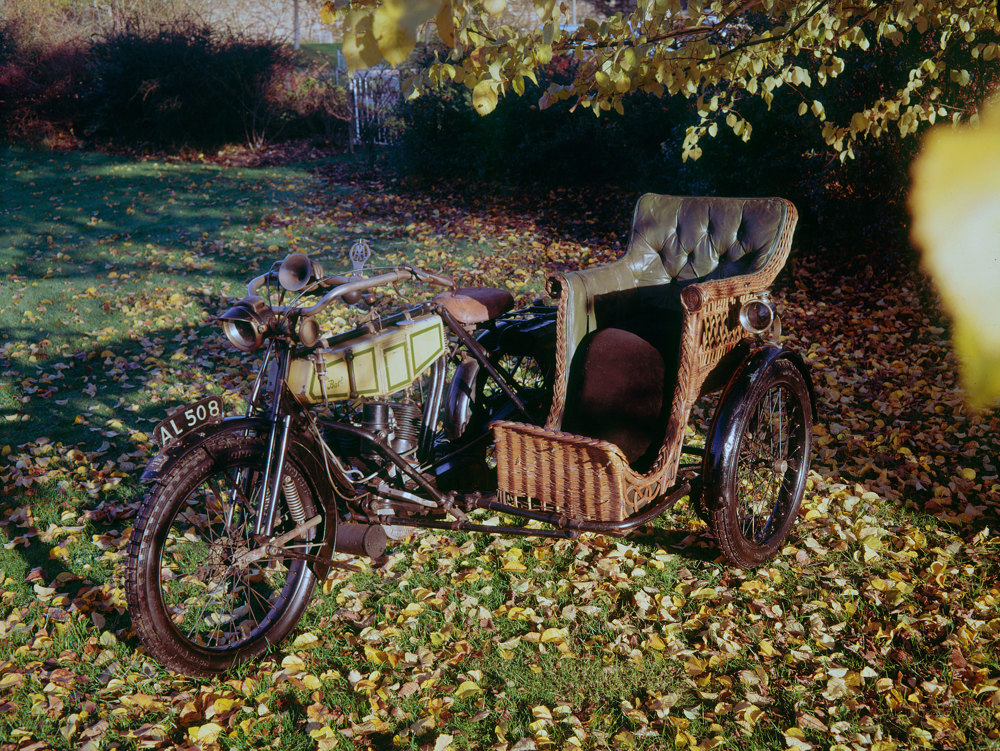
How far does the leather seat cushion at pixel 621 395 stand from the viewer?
3.39 metres

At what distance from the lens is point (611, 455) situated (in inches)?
115

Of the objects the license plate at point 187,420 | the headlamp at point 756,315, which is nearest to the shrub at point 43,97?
the license plate at point 187,420

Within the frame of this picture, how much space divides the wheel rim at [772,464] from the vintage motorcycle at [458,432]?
13mm

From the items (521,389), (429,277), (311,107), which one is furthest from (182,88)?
(429,277)

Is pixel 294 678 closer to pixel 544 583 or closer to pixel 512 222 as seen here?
pixel 544 583

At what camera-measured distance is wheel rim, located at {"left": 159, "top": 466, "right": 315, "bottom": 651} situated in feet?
9.28

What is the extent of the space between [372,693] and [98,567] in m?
1.72

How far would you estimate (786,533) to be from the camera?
3707mm

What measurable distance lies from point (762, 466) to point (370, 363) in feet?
6.67

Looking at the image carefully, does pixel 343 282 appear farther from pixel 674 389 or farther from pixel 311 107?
pixel 311 107

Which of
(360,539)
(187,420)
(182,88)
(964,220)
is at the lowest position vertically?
(360,539)

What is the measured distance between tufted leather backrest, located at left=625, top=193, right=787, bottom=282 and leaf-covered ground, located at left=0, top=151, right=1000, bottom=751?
1.37m

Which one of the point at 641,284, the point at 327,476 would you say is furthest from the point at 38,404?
the point at 641,284

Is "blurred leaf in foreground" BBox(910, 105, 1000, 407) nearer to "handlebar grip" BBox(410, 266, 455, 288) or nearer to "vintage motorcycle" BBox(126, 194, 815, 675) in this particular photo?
"vintage motorcycle" BBox(126, 194, 815, 675)
